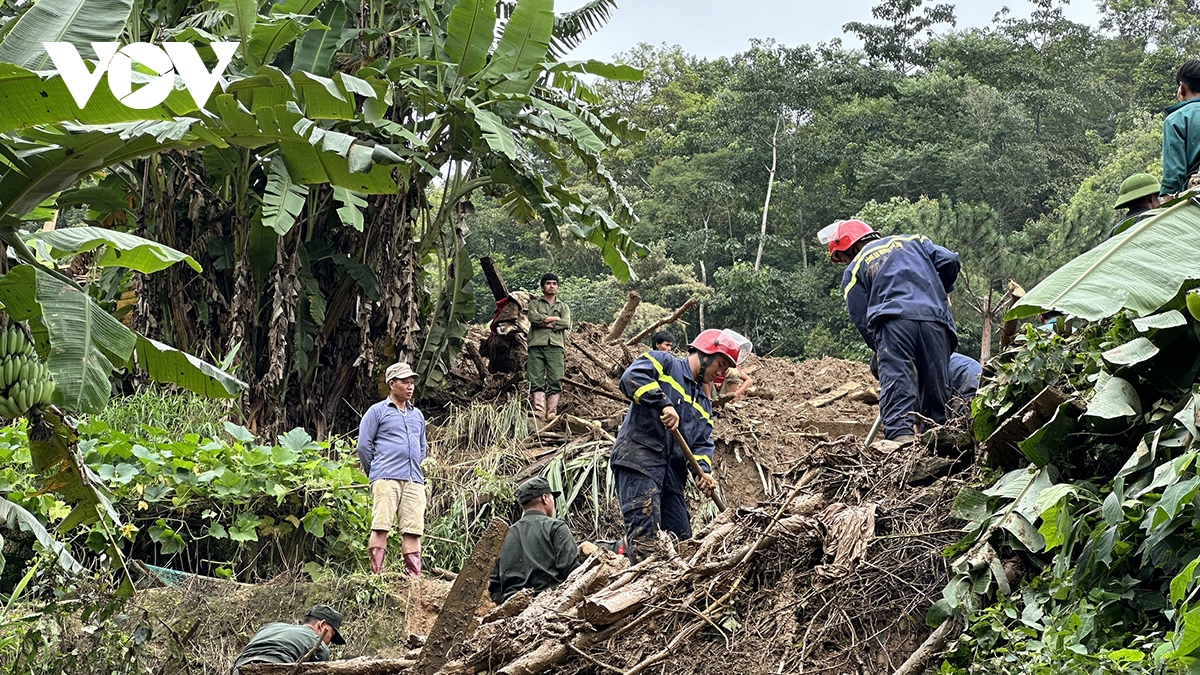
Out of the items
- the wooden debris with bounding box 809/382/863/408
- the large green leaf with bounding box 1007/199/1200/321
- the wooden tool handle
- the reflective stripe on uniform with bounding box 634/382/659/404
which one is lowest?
the wooden debris with bounding box 809/382/863/408

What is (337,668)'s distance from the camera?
5.20 meters

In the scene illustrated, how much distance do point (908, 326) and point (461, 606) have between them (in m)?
3.00

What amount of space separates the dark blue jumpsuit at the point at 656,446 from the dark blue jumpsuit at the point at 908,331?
1441 mm

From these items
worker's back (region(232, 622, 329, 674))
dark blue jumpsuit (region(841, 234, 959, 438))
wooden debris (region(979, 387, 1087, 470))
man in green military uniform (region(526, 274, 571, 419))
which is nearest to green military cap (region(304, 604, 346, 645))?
worker's back (region(232, 622, 329, 674))

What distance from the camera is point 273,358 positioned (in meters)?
11.0

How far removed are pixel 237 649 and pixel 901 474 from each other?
415cm

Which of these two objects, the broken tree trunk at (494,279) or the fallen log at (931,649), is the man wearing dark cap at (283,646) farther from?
the broken tree trunk at (494,279)

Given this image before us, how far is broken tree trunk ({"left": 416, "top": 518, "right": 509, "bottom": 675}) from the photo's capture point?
5.12m

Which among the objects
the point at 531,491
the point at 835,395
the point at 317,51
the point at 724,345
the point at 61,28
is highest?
the point at 317,51

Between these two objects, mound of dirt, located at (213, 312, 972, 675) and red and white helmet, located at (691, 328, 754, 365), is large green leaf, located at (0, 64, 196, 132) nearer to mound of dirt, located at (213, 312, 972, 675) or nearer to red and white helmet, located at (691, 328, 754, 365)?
mound of dirt, located at (213, 312, 972, 675)

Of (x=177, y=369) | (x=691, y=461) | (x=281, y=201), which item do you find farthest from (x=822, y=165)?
(x=177, y=369)

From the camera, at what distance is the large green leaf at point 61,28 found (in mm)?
5332

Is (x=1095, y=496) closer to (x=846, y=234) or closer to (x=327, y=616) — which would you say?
(x=846, y=234)

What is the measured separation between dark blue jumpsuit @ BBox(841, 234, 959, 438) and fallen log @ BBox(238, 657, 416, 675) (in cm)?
290
